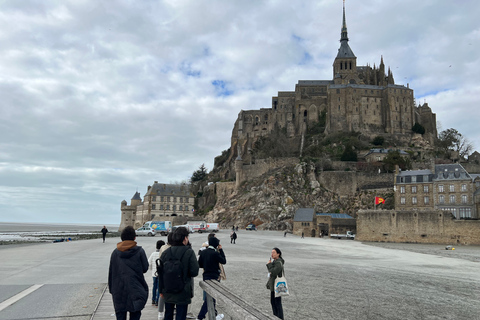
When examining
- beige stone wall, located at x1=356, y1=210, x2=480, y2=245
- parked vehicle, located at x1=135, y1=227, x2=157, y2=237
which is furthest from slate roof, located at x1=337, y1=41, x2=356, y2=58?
parked vehicle, located at x1=135, y1=227, x2=157, y2=237

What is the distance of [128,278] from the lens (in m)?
5.29

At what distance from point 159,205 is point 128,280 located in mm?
62033

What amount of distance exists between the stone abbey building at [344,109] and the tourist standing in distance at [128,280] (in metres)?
73.4

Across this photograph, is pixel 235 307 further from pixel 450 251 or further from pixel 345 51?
pixel 345 51

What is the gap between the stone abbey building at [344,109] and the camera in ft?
249

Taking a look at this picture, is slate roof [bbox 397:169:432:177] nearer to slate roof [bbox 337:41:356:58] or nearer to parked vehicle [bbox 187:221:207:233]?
parked vehicle [bbox 187:221:207:233]

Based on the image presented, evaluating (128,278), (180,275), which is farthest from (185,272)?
(128,278)

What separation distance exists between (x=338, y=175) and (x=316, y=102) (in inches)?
1175

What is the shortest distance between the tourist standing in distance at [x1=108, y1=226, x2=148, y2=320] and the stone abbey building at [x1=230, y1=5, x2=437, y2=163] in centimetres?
7345

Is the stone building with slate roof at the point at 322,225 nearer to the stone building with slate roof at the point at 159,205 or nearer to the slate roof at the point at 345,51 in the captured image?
the stone building with slate roof at the point at 159,205

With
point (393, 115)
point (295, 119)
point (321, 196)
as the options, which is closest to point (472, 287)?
point (321, 196)

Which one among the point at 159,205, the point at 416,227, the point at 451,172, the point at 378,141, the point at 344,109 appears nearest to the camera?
the point at 416,227

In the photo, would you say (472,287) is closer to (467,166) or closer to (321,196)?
(321,196)

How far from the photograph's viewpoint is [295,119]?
3344 inches
